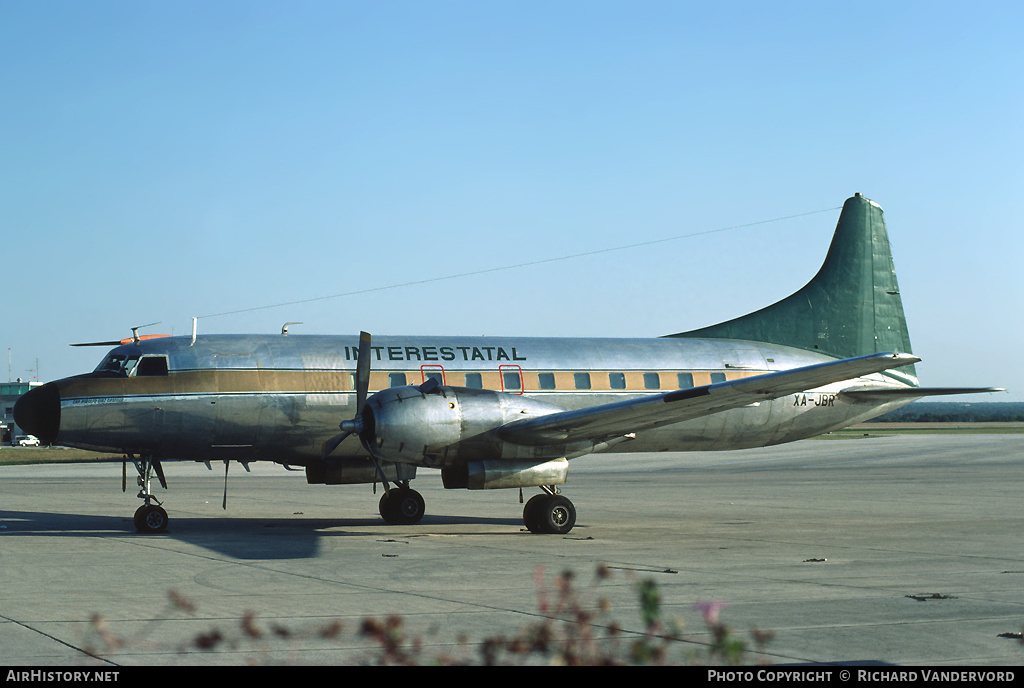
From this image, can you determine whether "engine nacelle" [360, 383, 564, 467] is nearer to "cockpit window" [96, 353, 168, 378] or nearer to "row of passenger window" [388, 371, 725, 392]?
"row of passenger window" [388, 371, 725, 392]

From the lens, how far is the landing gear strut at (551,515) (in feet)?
56.4

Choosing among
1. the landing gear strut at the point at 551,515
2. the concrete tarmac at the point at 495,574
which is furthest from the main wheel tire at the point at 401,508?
the landing gear strut at the point at 551,515

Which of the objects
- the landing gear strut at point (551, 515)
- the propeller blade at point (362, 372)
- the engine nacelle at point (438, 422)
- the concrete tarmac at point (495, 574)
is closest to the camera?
the concrete tarmac at point (495, 574)

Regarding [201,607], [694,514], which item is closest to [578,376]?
[694,514]

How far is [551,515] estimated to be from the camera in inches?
677

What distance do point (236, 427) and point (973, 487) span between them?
20763 mm

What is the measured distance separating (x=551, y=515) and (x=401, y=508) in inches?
142

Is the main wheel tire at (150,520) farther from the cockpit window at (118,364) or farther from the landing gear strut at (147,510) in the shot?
the cockpit window at (118,364)

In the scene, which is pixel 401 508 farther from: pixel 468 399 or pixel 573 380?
pixel 468 399

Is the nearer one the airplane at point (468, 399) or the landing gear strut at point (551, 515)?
the airplane at point (468, 399)

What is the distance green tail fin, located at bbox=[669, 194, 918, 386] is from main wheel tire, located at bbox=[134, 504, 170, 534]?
36.3 feet

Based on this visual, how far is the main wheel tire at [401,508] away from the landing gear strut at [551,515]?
9.81ft

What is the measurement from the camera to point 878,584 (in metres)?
11.4

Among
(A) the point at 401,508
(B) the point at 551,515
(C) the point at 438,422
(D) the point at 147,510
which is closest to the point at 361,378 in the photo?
(C) the point at 438,422
